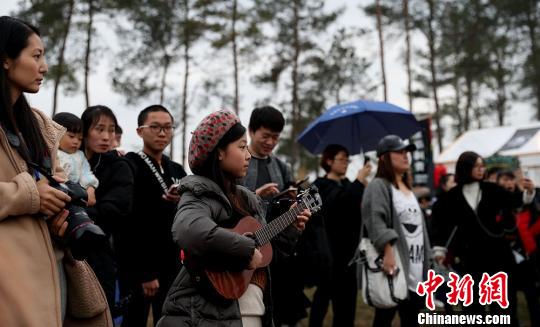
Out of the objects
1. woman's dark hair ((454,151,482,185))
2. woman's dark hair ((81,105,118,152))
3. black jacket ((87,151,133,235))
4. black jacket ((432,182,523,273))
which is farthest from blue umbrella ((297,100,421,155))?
black jacket ((87,151,133,235))

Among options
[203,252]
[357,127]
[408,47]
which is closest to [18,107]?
[203,252]

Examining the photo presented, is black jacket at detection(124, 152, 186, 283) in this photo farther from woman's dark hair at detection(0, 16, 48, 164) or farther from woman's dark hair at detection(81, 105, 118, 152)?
woman's dark hair at detection(0, 16, 48, 164)

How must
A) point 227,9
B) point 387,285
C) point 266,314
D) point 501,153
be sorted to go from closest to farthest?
point 266,314 < point 387,285 < point 501,153 < point 227,9

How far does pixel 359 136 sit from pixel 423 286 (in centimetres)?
271

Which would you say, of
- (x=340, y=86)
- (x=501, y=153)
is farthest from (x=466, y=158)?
(x=340, y=86)

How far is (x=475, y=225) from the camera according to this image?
5.30m

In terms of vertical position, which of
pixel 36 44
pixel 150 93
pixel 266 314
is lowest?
pixel 266 314

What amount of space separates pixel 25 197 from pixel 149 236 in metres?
2.07

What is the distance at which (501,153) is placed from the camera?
13039 mm

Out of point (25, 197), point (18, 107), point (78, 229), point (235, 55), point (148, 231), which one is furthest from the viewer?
point (235, 55)

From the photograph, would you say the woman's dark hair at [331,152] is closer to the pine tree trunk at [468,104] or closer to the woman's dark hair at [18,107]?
the woman's dark hair at [18,107]

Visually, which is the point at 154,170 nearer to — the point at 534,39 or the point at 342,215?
the point at 342,215

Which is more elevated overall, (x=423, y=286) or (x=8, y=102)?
(x=8, y=102)

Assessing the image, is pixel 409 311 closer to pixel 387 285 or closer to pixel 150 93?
pixel 387 285
